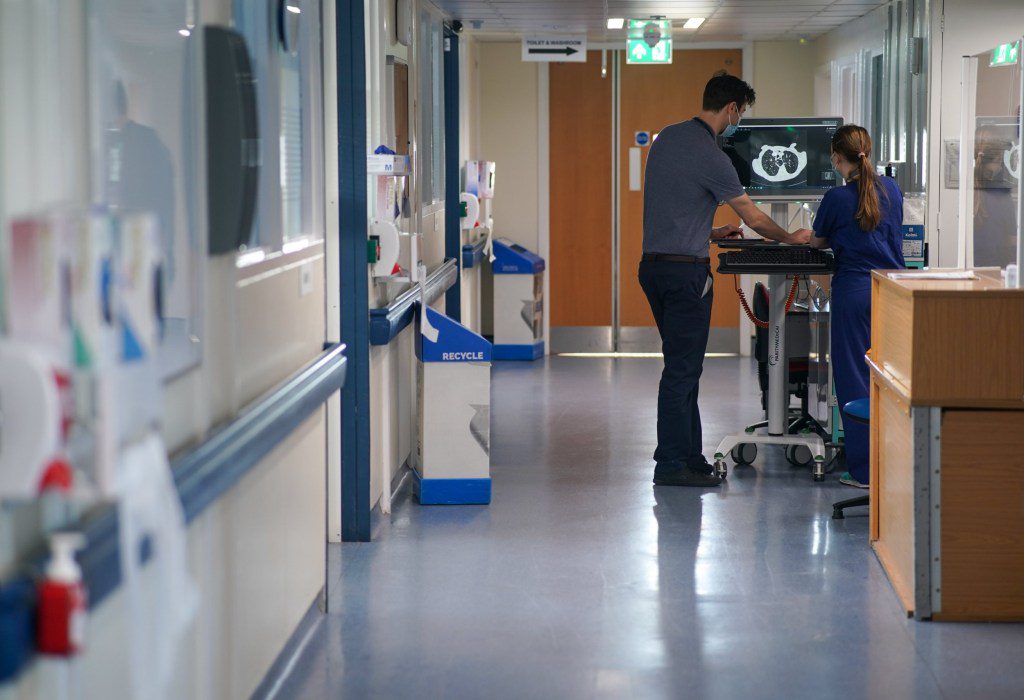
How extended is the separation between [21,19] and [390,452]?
4054mm

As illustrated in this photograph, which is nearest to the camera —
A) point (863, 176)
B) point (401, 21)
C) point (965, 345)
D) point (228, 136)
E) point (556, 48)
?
point (228, 136)

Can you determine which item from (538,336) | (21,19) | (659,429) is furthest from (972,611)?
(538,336)

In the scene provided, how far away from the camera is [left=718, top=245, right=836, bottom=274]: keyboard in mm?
5965

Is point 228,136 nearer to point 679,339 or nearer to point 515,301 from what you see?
point 679,339

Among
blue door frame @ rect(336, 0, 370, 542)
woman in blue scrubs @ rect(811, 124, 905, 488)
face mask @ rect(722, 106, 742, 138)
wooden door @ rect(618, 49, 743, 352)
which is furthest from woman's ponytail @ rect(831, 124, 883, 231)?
wooden door @ rect(618, 49, 743, 352)

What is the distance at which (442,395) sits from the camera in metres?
5.60

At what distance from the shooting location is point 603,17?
8.86 metres

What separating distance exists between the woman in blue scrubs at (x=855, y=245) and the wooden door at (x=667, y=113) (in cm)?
510

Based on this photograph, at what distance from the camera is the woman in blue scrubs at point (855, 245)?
571 cm

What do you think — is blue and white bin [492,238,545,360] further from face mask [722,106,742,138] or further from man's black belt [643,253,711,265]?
man's black belt [643,253,711,265]

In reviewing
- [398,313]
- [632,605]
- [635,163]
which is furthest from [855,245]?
[635,163]

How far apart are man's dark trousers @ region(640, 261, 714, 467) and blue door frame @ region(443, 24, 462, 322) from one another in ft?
9.17

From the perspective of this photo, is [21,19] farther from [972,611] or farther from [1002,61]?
[1002,61]

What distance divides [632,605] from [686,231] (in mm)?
2104
